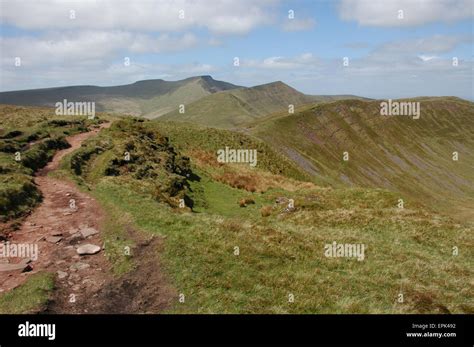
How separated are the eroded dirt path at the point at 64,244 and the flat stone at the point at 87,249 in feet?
0.59

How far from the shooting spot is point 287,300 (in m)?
14.9

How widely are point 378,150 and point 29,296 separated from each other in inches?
5731

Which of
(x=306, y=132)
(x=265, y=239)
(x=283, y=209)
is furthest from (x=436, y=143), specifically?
(x=265, y=239)

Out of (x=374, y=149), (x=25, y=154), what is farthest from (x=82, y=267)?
(x=374, y=149)

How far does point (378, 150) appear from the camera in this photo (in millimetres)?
144875

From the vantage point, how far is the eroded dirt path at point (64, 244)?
14.5 metres

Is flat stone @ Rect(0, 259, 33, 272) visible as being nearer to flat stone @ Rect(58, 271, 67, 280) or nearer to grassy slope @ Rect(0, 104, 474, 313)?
flat stone @ Rect(58, 271, 67, 280)

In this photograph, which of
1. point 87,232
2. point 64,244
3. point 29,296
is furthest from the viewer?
point 87,232

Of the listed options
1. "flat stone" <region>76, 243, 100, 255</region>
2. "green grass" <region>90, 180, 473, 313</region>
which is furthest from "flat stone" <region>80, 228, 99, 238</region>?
"green grass" <region>90, 180, 473, 313</region>

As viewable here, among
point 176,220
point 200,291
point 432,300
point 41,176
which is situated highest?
point 41,176

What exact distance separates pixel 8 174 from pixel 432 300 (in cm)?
2502

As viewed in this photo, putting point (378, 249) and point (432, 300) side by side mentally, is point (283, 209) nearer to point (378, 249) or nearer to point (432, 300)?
point (378, 249)

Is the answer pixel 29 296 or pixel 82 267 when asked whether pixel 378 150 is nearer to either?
pixel 82 267

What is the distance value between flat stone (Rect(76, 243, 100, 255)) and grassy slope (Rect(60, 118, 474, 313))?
2797mm
